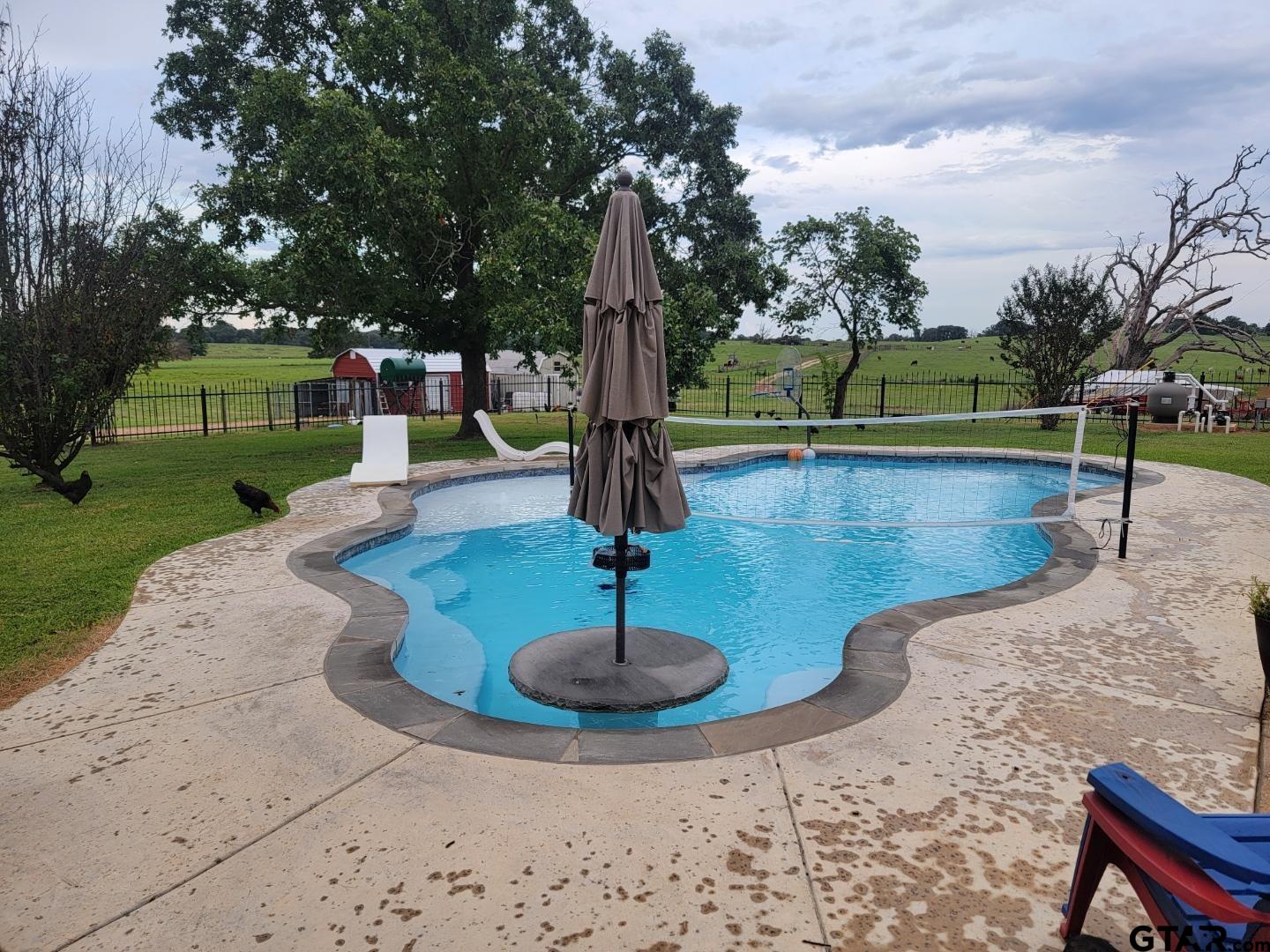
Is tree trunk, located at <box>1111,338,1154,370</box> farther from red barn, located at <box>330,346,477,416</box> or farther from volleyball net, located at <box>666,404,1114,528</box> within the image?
red barn, located at <box>330,346,477,416</box>

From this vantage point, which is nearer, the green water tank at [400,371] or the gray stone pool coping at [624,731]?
the gray stone pool coping at [624,731]

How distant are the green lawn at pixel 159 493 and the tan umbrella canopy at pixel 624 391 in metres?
3.82

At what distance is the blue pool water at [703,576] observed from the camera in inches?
216

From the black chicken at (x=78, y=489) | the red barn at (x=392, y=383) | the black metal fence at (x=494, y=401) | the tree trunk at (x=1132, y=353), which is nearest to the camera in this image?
the black chicken at (x=78, y=489)

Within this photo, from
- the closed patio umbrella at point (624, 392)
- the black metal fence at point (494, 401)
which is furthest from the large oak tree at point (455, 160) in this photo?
the closed patio umbrella at point (624, 392)

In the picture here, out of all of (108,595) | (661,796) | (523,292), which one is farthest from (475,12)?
(661,796)

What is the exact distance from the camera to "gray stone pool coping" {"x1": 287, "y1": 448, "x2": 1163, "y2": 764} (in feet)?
11.3

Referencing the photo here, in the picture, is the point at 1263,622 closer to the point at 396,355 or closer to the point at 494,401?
the point at 494,401

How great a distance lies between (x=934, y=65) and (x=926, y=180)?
921 cm

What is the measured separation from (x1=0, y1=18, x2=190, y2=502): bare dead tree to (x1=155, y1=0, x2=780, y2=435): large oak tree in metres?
3.05

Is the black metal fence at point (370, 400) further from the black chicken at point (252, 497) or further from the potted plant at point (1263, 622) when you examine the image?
the potted plant at point (1263, 622)

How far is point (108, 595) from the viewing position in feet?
19.5

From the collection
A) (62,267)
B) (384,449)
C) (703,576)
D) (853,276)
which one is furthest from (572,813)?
(853,276)

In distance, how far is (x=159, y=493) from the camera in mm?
11031
